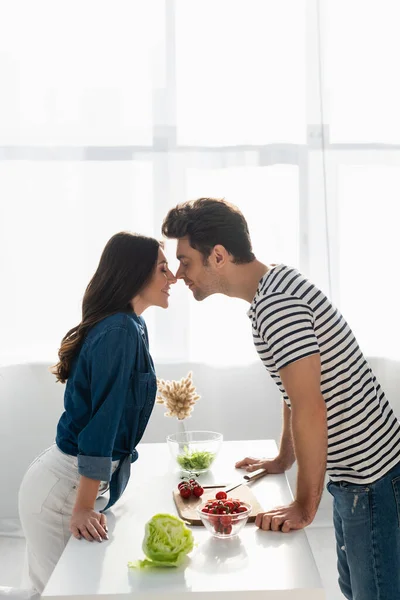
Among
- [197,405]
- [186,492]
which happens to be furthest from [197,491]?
[197,405]

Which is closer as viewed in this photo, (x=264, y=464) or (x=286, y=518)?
(x=286, y=518)

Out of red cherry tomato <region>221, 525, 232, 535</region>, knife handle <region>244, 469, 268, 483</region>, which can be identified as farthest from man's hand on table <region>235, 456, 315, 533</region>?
knife handle <region>244, 469, 268, 483</region>

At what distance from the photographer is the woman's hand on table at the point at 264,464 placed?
199 cm

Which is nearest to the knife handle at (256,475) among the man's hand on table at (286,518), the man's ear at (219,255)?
the man's hand on table at (286,518)

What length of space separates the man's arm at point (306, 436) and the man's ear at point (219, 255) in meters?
0.39

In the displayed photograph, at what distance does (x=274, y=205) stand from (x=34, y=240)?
46.7 inches

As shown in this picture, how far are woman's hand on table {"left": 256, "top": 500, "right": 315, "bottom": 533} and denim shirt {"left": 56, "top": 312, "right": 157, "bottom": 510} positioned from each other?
343 mm

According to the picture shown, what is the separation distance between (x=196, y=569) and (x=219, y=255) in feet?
2.53

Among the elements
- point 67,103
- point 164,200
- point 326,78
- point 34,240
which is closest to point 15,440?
point 34,240

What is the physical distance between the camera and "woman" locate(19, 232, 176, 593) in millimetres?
1642

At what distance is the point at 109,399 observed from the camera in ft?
5.45

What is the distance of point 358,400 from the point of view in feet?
5.61

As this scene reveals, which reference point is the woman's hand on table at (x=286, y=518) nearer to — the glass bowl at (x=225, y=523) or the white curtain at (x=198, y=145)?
the glass bowl at (x=225, y=523)

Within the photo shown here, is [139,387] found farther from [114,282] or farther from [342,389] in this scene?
[342,389]
